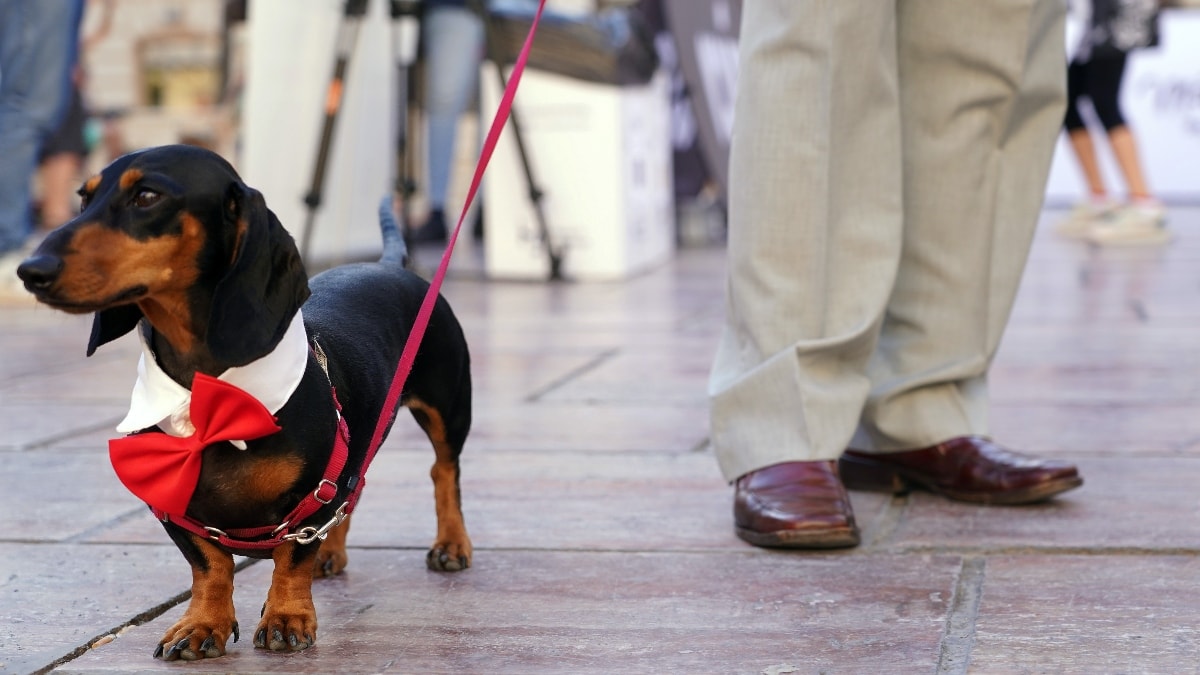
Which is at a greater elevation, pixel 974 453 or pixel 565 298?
pixel 974 453

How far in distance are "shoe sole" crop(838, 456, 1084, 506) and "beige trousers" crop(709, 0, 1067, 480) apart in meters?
0.05

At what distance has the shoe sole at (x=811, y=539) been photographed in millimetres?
2020

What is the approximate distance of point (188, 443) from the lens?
1.54 metres

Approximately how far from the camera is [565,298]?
17.6ft

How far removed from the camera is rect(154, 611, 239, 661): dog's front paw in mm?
1601

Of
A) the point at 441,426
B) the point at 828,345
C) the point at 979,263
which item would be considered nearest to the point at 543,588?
the point at 441,426

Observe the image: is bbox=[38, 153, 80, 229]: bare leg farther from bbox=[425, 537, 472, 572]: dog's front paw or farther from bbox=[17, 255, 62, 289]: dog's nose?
bbox=[17, 255, 62, 289]: dog's nose

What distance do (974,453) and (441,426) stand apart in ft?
2.78

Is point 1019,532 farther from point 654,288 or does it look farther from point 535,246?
point 535,246

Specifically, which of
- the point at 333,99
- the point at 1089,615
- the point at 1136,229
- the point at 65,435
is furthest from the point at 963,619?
the point at 1136,229

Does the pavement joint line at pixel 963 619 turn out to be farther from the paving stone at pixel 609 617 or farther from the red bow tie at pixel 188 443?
the red bow tie at pixel 188 443

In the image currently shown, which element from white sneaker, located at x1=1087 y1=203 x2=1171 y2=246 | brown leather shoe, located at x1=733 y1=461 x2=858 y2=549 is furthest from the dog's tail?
white sneaker, located at x1=1087 y1=203 x2=1171 y2=246

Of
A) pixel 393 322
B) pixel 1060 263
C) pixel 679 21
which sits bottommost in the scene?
pixel 1060 263

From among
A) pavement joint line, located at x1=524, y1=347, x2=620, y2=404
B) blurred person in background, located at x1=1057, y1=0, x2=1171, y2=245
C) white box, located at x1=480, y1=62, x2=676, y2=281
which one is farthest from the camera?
blurred person in background, located at x1=1057, y1=0, x2=1171, y2=245
